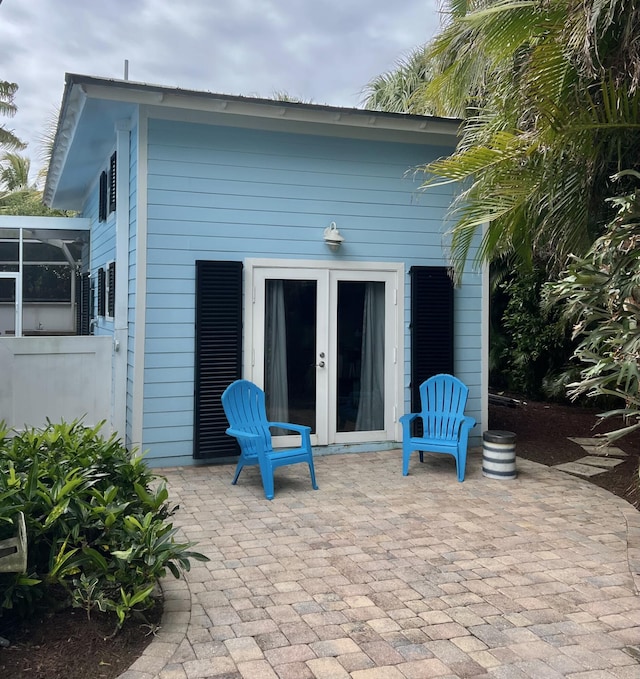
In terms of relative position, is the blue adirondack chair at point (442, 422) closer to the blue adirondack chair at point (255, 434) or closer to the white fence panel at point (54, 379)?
the blue adirondack chair at point (255, 434)

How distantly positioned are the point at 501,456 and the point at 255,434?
2.18m

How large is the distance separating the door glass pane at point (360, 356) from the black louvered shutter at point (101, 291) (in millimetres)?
3241

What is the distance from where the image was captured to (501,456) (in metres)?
5.66

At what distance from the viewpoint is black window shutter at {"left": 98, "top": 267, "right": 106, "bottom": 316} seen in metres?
8.10

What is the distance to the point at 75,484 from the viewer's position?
2.90 meters

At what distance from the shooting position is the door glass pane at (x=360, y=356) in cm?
660

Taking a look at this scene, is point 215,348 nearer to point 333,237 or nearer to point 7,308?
point 333,237

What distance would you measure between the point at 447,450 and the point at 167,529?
320 centimetres

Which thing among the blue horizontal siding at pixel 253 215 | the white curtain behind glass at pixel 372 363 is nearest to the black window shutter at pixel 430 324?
the blue horizontal siding at pixel 253 215

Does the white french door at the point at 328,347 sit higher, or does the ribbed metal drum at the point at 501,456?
the white french door at the point at 328,347

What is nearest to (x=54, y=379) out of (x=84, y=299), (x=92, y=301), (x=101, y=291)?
(x=101, y=291)

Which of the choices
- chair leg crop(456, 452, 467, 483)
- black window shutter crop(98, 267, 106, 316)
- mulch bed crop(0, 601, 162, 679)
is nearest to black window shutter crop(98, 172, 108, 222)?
black window shutter crop(98, 267, 106, 316)

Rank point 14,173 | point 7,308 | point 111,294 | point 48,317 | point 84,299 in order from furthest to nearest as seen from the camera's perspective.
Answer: point 14,173 → point 48,317 → point 7,308 → point 84,299 → point 111,294

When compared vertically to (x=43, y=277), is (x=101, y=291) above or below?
below
